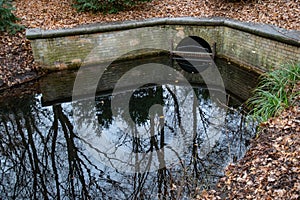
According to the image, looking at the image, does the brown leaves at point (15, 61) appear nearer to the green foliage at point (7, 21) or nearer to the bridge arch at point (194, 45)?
the green foliage at point (7, 21)

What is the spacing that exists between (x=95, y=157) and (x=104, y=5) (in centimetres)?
619

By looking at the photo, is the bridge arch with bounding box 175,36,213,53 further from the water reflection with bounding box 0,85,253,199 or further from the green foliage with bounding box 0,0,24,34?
the green foliage with bounding box 0,0,24,34

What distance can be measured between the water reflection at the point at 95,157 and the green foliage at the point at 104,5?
12.7ft

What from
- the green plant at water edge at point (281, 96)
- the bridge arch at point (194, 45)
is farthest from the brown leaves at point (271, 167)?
the bridge arch at point (194, 45)

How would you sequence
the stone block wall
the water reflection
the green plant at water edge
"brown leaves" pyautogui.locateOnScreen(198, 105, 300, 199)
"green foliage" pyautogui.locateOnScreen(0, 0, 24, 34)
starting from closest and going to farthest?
"brown leaves" pyautogui.locateOnScreen(198, 105, 300, 199) → the water reflection → the green plant at water edge → the stone block wall → "green foliage" pyautogui.locateOnScreen(0, 0, 24, 34)

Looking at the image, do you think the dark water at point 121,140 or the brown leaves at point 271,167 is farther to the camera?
the dark water at point 121,140

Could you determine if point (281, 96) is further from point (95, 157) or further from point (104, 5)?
point (104, 5)

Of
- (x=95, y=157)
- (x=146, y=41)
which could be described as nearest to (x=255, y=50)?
(x=146, y=41)

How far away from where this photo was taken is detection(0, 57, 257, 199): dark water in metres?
5.02

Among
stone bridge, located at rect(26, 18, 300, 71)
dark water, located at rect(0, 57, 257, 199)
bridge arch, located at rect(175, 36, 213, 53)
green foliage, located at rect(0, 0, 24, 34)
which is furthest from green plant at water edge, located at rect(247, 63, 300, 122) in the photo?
green foliage, located at rect(0, 0, 24, 34)

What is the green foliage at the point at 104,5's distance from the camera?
10.1 meters

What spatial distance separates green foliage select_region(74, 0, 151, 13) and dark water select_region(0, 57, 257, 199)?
120 inches

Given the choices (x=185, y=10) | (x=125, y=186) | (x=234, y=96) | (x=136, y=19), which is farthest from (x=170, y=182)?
(x=185, y=10)

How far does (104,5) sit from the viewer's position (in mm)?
10227
